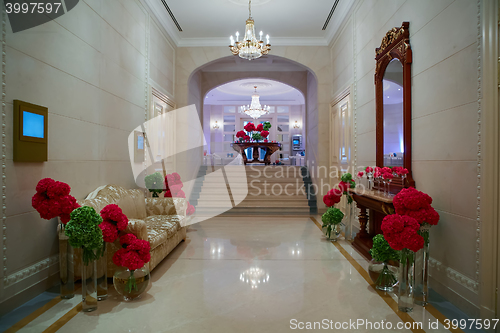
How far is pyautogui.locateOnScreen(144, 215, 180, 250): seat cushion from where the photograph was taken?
3.24 meters

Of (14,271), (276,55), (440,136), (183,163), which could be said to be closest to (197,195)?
(183,163)

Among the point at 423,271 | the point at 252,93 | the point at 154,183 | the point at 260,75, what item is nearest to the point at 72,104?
the point at 154,183

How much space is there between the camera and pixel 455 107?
8.17ft

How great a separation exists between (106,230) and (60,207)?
16.7 inches

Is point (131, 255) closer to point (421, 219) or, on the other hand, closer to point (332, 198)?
point (421, 219)

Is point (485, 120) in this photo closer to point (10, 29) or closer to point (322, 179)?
point (10, 29)

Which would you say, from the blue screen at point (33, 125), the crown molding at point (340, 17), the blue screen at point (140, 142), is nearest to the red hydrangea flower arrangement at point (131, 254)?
the blue screen at point (33, 125)

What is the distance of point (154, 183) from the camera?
16.4 ft

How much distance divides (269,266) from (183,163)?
457cm

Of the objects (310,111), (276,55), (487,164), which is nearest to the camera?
(487,164)

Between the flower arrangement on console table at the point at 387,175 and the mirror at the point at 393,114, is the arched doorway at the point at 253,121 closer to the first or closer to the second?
the flower arrangement on console table at the point at 387,175

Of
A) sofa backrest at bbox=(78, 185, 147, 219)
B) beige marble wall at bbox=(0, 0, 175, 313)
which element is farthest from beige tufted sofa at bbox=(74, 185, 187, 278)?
beige marble wall at bbox=(0, 0, 175, 313)

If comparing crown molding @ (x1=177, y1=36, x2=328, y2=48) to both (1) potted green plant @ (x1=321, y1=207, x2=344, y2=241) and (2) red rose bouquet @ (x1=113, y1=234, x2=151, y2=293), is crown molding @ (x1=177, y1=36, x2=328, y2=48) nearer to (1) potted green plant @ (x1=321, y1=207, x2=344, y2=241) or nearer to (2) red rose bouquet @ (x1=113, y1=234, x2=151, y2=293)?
(1) potted green plant @ (x1=321, y1=207, x2=344, y2=241)

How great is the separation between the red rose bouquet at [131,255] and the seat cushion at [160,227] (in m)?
0.49
